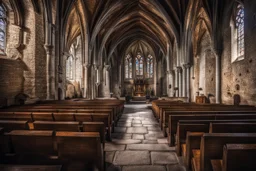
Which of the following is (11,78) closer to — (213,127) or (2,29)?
(2,29)

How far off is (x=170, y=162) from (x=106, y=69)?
2800 cm

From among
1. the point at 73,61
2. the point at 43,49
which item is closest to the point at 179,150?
the point at 43,49

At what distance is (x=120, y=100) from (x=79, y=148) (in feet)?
38.0

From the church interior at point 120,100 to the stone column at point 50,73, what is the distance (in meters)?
0.06

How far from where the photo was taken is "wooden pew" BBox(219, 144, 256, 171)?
1384 millimetres

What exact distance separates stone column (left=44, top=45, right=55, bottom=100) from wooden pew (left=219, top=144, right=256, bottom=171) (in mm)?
10664

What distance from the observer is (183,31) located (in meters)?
17.3

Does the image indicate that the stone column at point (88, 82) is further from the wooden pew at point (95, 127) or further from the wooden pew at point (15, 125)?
the wooden pew at point (95, 127)

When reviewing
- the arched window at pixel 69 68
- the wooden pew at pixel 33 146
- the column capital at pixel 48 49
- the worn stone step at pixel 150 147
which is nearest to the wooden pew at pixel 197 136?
the worn stone step at pixel 150 147

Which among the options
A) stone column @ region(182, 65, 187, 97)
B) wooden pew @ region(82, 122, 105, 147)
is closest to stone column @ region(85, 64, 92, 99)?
stone column @ region(182, 65, 187, 97)

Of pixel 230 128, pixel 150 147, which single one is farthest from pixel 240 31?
pixel 150 147

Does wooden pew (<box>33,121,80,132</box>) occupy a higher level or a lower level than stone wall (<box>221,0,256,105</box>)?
lower

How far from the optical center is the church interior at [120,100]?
2.04m

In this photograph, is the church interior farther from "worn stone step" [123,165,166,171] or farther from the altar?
the altar
